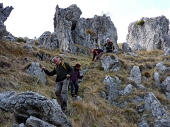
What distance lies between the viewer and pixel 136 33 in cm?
4853

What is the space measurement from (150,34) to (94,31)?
40.4 ft

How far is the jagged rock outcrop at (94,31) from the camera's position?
114ft

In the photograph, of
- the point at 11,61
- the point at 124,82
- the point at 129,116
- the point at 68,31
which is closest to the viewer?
the point at 129,116

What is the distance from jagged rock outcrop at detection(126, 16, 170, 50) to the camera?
41.4 m

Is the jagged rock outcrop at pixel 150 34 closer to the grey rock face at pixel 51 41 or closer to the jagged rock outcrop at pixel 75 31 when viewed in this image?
the jagged rock outcrop at pixel 75 31

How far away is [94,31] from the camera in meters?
37.3

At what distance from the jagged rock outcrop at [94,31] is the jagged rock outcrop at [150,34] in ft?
27.8

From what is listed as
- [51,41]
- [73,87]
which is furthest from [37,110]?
[51,41]

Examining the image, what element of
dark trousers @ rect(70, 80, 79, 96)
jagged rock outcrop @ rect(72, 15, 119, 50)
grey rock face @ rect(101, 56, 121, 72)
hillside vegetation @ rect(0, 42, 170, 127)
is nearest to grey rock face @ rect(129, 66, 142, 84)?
hillside vegetation @ rect(0, 42, 170, 127)

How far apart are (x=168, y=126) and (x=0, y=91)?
28.9 ft

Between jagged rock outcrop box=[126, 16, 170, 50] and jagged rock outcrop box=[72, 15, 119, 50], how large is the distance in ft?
27.8

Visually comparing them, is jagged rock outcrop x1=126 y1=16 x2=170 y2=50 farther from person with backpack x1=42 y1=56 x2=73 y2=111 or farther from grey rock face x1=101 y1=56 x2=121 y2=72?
person with backpack x1=42 y1=56 x2=73 y2=111

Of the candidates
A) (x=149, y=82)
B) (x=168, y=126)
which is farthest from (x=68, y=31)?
(x=168, y=126)

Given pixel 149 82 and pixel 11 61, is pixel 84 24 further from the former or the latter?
pixel 11 61
